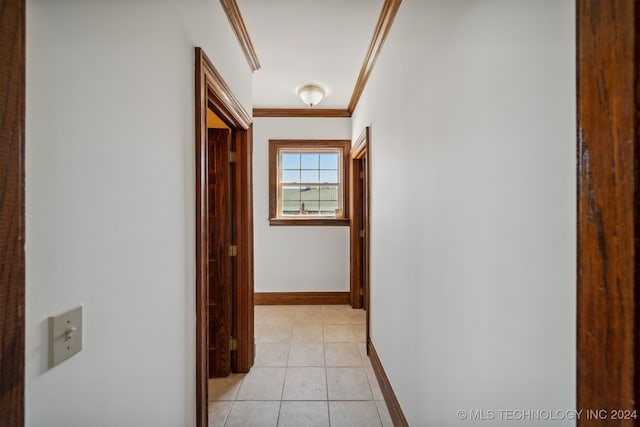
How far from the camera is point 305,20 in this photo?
205 cm

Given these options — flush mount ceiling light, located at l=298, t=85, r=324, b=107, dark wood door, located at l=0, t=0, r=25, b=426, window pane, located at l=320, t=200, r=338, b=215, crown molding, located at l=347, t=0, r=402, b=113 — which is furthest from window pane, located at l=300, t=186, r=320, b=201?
dark wood door, located at l=0, t=0, r=25, b=426

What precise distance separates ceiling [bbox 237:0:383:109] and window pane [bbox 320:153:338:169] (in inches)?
35.2

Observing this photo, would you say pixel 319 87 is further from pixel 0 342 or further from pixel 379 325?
pixel 0 342

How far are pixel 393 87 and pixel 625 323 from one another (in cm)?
174

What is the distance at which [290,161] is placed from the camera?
13.2 ft

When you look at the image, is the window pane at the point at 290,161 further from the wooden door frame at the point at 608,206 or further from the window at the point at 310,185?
the wooden door frame at the point at 608,206

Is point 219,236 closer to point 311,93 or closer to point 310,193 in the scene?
point 311,93

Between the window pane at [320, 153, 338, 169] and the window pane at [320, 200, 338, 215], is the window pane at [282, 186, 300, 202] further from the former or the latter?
the window pane at [320, 153, 338, 169]

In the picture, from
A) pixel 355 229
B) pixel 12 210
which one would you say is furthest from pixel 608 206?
pixel 355 229

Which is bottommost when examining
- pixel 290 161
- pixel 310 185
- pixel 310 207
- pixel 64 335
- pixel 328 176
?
pixel 64 335

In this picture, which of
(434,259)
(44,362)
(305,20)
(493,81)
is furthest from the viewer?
(305,20)

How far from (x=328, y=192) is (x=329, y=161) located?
435 mm

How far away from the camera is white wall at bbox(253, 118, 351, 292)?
12.9 ft

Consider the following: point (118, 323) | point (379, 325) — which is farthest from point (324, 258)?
point (118, 323)
